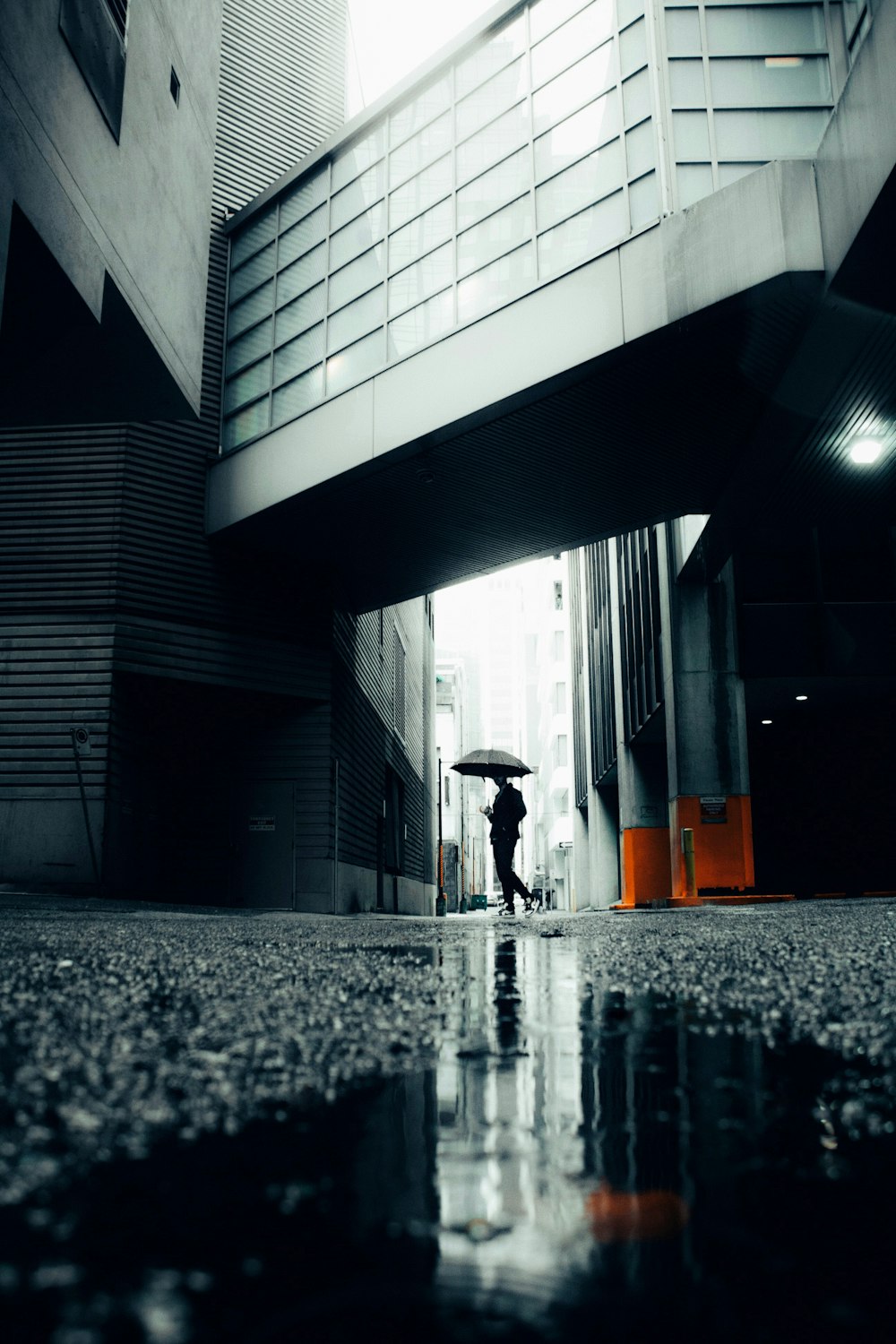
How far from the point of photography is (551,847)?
3351 inches

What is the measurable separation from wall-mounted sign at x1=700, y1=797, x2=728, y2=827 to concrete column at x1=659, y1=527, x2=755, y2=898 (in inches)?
0.7

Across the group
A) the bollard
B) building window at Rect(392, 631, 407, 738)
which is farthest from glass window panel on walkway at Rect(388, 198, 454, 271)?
building window at Rect(392, 631, 407, 738)

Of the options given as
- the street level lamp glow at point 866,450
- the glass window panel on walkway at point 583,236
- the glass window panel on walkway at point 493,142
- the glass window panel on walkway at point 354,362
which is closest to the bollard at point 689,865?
the street level lamp glow at point 866,450

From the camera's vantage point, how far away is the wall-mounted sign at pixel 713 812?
60.7 feet

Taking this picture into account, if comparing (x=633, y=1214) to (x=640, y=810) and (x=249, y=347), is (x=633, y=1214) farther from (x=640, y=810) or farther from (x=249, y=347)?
(x=640, y=810)

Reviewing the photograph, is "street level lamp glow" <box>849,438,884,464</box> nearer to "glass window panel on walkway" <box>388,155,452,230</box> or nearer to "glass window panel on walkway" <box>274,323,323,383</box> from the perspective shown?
"glass window panel on walkway" <box>388,155,452,230</box>

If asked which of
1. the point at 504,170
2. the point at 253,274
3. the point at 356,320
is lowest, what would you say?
the point at 356,320

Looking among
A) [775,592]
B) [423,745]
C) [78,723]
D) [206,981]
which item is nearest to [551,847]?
[423,745]

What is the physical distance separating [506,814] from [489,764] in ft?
8.26

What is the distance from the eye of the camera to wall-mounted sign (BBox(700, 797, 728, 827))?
18.5m

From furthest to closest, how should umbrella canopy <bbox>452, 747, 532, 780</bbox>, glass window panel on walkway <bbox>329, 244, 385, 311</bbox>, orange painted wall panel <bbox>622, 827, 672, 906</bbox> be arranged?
orange painted wall panel <bbox>622, 827, 672, 906</bbox>
umbrella canopy <bbox>452, 747, 532, 780</bbox>
glass window panel on walkway <bbox>329, 244, 385, 311</bbox>

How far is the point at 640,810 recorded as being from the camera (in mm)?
26359

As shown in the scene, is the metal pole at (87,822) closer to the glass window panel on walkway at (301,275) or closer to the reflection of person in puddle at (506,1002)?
the glass window panel on walkway at (301,275)

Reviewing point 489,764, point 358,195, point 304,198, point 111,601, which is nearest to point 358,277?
point 358,195
